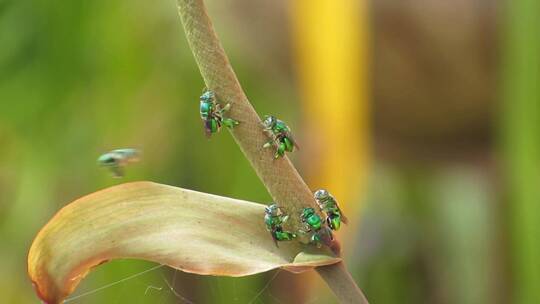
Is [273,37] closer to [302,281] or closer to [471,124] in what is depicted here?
[471,124]

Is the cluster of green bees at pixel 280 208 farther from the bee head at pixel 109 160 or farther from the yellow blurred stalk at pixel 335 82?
the yellow blurred stalk at pixel 335 82

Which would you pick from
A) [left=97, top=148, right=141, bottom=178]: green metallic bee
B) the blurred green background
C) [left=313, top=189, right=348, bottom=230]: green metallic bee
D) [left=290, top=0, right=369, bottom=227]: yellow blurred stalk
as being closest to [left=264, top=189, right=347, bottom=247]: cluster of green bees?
[left=313, top=189, right=348, bottom=230]: green metallic bee

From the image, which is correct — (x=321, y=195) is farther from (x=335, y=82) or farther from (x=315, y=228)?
(x=335, y=82)

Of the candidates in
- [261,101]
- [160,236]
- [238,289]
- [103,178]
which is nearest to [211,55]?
[160,236]

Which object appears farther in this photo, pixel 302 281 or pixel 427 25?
pixel 427 25

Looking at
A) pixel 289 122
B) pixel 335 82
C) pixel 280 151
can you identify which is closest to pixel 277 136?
pixel 280 151
